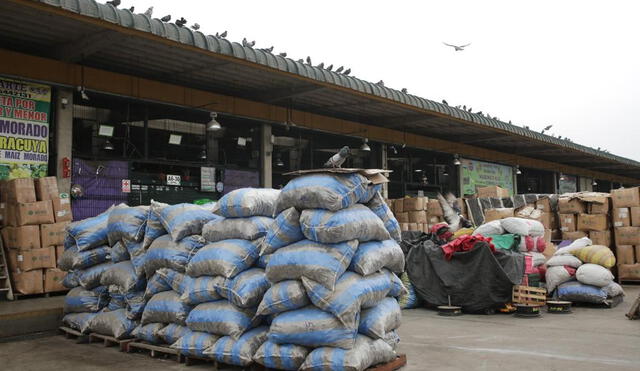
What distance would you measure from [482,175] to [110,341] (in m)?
18.9

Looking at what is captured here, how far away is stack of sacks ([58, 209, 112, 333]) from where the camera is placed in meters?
7.49

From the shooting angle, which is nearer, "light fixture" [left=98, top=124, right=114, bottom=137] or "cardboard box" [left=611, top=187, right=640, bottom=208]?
"light fixture" [left=98, top=124, right=114, bottom=137]

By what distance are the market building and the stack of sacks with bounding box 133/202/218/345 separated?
4096mm

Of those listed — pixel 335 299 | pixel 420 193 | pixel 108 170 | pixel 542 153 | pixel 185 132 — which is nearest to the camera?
pixel 335 299

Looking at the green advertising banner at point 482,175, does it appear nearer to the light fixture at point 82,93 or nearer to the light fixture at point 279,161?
the light fixture at point 279,161

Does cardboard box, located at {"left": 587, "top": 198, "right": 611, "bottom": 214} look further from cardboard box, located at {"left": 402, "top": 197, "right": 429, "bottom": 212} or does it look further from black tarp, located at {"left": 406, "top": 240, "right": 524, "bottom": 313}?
black tarp, located at {"left": 406, "top": 240, "right": 524, "bottom": 313}

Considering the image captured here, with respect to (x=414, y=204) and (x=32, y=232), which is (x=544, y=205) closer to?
(x=414, y=204)

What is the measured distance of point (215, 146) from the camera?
13.8 m

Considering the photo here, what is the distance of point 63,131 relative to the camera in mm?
10531

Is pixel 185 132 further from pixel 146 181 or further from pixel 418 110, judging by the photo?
pixel 418 110

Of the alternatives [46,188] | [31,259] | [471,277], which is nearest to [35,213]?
[46,188]

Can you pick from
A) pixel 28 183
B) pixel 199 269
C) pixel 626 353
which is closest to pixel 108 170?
pixel 28 183

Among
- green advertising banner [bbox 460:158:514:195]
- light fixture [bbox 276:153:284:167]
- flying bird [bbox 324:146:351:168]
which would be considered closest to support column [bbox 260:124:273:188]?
light fixture [bbox 276:153:284:167]

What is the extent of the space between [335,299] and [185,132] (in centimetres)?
939
